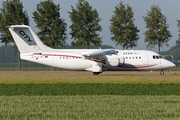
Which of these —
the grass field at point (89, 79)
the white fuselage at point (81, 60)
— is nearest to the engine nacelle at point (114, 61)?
the white fuselage at point (81, 60)

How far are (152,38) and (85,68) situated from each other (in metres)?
21.6

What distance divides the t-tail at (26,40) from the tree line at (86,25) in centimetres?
1684

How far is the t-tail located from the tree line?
55.2 feet

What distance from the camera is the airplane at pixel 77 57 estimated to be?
41.7 m

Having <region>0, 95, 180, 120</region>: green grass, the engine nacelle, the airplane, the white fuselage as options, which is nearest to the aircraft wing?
the airplane

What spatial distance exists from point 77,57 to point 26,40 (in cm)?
822

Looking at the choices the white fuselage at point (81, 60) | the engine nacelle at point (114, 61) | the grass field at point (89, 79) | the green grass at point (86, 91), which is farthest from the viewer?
the white fuselage at point (81, 60)

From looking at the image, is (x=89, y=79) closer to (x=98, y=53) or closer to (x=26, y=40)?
(x=98, y=53)

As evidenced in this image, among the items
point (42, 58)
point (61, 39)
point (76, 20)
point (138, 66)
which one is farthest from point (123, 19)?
point (42, 58)

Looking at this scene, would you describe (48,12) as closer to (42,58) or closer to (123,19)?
(123,19)

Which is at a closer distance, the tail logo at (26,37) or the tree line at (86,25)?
the tail logo at (26,37)

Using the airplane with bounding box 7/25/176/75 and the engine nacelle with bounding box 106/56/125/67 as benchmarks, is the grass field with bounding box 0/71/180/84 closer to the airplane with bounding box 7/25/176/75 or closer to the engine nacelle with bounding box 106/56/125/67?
the engine nacelle with bounding box 106/56/125/67

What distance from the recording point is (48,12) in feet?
202

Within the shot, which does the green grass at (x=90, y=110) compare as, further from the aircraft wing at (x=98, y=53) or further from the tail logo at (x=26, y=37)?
the tail logo at (x=26, y=37)
